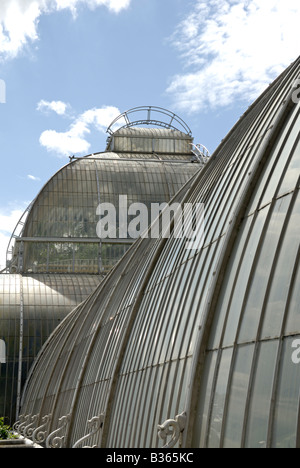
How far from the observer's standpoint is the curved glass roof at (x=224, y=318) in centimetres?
823

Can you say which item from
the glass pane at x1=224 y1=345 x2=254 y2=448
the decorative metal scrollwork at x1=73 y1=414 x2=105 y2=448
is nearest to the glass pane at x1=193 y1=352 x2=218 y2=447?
the glass pane at x1=224 y1=345 x2=254 y2=448

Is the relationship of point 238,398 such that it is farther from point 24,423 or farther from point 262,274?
point 24,423

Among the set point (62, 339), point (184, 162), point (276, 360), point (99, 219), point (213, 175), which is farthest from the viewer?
point (184, 162)

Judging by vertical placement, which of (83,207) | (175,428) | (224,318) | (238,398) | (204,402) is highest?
(83,207)

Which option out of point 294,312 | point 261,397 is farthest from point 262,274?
point 261,397

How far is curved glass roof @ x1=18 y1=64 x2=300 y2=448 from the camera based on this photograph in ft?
27.0

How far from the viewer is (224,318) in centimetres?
1009

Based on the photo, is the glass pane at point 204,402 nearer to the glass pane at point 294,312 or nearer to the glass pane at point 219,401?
the glass pane at point 219,401

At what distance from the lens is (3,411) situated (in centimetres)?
3472

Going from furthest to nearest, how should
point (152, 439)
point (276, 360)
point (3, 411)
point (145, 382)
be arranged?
point (3, 411) < point (145, 382) < point (152, 439) < point (276, 360)

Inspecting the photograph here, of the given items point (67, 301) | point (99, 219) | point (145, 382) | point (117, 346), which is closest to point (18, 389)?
point (67, 301)

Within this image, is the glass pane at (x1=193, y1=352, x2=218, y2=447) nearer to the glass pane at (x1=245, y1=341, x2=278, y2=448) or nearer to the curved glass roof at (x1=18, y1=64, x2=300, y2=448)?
the curved glass roof at (x1=18, y1=64, x2=300, y2=448)

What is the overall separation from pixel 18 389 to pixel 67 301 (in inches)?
211

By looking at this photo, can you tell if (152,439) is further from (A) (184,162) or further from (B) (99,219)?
(A) (184,162)
